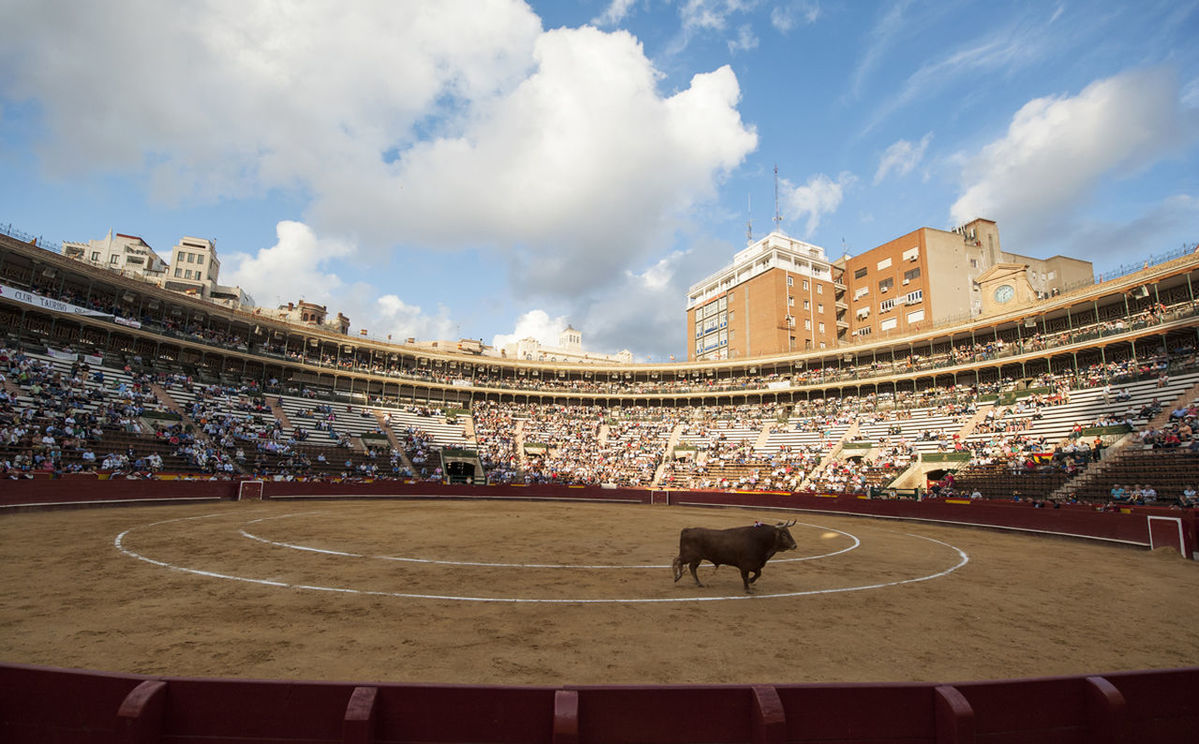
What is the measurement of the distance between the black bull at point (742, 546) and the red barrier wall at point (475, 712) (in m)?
7.11

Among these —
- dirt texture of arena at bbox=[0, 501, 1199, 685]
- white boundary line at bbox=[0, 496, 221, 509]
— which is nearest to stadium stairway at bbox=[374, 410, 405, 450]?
white boundary line at bbox=[0, 496, 221, 509]

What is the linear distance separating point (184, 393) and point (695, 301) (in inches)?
2868

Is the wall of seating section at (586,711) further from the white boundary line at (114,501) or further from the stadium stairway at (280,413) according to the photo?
the stadium stairway at (280,413)

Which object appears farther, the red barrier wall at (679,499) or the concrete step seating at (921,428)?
the concrete step seating at (921,428)

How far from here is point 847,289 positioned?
7875 centimetres

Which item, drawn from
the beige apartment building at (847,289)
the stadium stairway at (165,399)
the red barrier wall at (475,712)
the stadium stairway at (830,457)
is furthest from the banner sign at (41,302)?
the beige apartment building at (847,289)

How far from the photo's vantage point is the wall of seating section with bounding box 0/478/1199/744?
3.46m

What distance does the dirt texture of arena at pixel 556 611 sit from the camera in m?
6.74

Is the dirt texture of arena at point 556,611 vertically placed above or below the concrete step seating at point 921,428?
below

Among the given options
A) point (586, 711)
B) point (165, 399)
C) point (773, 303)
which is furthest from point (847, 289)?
point (586, 711)

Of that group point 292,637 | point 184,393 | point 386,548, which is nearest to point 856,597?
point 292,637

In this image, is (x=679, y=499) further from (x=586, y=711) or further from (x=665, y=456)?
(x=586, y=711)

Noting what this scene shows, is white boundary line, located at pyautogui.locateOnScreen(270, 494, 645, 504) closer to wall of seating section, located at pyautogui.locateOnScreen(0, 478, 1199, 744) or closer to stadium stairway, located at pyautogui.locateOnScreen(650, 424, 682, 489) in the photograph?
stadium stairway, located at pyautogui.locateOnScreen(650, 424, 682, 489)

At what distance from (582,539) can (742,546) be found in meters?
8.63
